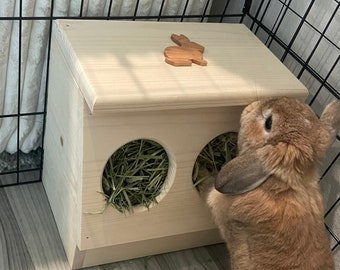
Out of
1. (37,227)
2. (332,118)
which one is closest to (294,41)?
(332,118)

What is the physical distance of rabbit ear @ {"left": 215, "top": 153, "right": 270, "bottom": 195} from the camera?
1013mm

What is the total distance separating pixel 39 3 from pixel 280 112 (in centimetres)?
58

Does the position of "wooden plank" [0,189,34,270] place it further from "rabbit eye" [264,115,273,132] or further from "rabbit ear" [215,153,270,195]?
"rabbit eye" [264,115,273,132]

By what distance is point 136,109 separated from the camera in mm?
996

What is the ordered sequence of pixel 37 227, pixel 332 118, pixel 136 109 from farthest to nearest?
pixel 37 227
pixel 332 118
pixel 136 109

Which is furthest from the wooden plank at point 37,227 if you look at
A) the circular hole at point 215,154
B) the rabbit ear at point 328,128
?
the rabbit ear at point 328,128

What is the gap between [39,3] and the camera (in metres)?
1.18

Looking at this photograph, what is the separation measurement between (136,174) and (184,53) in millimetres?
290

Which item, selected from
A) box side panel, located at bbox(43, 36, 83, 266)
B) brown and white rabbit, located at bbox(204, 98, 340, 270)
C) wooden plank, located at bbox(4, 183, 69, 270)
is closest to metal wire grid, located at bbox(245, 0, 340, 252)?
brown and white rabbit, located at bbox(204, 98, 340, 270)

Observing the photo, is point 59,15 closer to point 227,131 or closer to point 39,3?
point 39,3

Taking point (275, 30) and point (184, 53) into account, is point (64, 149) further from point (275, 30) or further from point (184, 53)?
point (275, 30)

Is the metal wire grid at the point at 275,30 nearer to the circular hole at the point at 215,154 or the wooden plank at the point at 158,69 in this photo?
the wooden plank at the point at 158,69

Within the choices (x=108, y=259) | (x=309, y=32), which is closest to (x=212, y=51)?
(x=309, y=32)

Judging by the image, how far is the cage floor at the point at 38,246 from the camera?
1.27 meters
